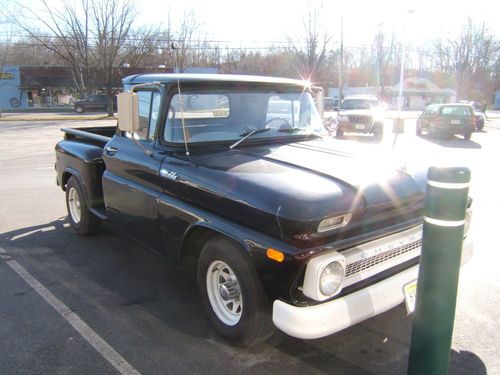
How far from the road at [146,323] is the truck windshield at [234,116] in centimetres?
62

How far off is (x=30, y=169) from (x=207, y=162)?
9.14m

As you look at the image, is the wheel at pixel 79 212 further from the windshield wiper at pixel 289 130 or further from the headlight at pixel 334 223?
the headlight at pixel 334 223

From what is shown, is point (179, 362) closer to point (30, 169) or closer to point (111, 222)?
point (111, 222)

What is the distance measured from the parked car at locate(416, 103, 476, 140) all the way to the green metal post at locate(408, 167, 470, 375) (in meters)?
17.8

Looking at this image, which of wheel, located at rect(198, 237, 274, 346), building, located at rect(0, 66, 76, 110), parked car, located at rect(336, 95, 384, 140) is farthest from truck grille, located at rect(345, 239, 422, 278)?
building, located at rect(0, 66, 76, 110)

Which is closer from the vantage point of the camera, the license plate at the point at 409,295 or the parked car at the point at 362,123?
the license plate at the point at 409,295

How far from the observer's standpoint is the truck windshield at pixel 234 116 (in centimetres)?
370

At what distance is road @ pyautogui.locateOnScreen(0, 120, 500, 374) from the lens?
9.57 ft

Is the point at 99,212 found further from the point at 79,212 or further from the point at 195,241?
the point at 195,241

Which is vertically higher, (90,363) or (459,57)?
(459,57)

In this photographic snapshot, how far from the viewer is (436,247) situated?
85.0 inches

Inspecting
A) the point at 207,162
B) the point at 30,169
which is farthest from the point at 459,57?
the point at 207,162

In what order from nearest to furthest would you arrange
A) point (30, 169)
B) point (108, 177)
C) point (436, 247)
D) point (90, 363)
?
Answer: point (436, 247) < point (90, 363) < point (108, 177) < point (30, 169)

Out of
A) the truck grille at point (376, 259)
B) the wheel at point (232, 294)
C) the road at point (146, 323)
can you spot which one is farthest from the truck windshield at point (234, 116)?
the truck grille at point (376, 259)
